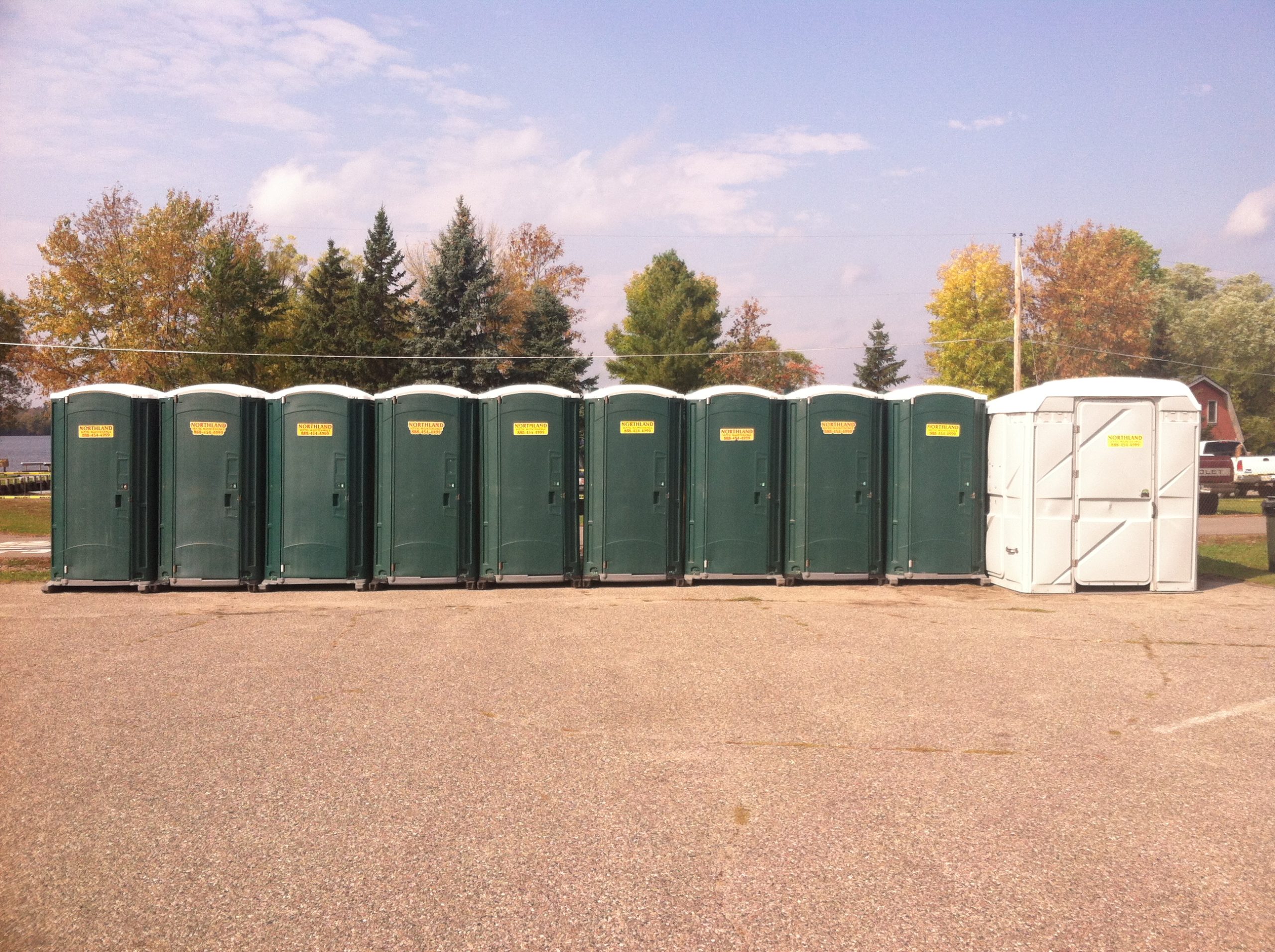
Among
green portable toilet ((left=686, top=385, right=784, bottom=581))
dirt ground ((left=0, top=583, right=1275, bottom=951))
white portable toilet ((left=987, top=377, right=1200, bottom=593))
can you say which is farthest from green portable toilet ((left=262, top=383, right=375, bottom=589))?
white portable toilet ((left=987, top=377, right=1200, bottom=593))

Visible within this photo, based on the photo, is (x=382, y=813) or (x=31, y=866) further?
(x=382, y=813)

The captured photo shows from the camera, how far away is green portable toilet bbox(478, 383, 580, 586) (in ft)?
38.6

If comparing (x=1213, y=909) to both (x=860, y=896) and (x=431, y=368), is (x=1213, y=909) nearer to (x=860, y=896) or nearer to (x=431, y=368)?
(x=860, y=896)

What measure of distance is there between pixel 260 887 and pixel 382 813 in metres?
0.76

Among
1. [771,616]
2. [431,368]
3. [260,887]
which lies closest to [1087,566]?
[771,616]

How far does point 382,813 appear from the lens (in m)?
4.35

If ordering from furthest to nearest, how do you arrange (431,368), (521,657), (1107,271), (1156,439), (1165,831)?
(1107,271), (431,368), (1156,439), (521,657), (1165,831)

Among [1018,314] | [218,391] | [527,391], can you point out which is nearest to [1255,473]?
[1018,314]

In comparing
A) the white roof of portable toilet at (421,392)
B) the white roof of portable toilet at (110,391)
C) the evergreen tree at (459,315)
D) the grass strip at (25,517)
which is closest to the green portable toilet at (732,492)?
the white roof of portable toilet at (421,392)

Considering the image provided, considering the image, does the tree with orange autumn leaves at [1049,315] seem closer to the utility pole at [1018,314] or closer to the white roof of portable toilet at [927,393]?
the utility pole at [1018,314]

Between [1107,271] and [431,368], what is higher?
[1107,271]

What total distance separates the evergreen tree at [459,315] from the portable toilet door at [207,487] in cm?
2685

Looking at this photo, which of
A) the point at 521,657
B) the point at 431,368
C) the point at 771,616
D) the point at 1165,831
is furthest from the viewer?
the point at 431,368

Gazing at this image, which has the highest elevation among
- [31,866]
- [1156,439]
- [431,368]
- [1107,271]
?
[1107,271]
